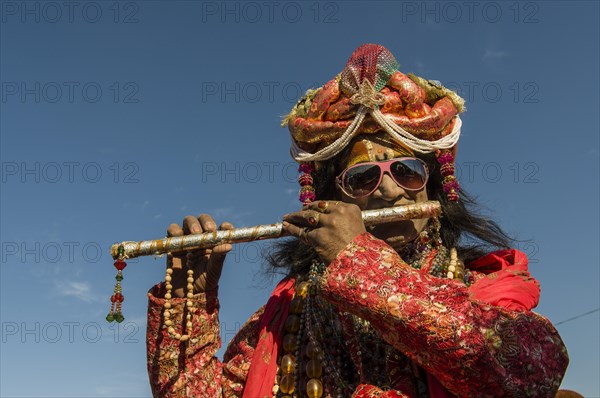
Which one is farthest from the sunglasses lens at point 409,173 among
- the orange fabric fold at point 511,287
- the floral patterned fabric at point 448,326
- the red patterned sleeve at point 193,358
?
the red patterned sleeve at point 193,358

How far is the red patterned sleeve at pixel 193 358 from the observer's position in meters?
3.80

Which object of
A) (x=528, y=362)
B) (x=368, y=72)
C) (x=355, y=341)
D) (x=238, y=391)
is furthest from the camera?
(x=368, y=72)

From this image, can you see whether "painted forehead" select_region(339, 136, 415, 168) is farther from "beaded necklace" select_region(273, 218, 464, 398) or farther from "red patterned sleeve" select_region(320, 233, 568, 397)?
"red patterned sleeve" select_region(320, 233, 568, 397)

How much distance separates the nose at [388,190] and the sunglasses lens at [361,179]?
0.11 ft

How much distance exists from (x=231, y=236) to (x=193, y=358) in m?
0.73

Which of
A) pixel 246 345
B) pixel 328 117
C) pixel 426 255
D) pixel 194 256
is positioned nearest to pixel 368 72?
pixel 328 117

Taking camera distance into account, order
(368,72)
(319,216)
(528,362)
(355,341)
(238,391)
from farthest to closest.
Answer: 1. (368,72)
2. (238,391)
3. (355,341)
4. (319,216)
5. (528,362)

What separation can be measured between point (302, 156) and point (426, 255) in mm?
998

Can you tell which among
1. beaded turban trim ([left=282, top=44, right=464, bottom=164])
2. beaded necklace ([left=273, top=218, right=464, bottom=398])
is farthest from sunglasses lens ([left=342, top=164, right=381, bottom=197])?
beaded necklace ([left=273, top=218, right=464, bottom=398])

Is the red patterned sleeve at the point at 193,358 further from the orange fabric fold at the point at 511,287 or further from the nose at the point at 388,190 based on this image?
the orange fabric fold at the point at 511,287

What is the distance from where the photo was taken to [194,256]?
12.9 feet

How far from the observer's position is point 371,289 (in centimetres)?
295

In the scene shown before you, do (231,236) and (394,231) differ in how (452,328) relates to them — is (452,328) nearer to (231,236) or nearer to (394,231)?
(394,231)

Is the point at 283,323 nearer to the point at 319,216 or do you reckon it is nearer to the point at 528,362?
the point at 319,216
